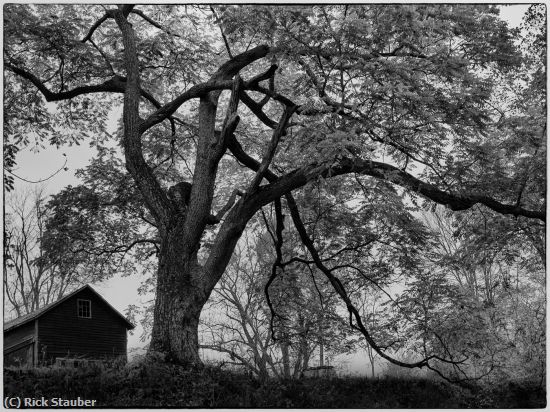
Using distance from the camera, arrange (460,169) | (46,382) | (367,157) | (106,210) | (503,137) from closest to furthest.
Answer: (46,382), (367,157), (460,169), (503,137), (106,210)

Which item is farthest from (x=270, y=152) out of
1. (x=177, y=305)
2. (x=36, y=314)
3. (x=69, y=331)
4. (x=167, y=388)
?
(x=69, y=331)

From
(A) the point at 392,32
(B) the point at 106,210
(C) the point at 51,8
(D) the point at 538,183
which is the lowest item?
(D) the point at 538,183

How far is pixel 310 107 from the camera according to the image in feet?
24.3

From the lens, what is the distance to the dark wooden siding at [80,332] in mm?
15445

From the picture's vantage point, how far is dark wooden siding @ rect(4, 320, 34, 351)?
596 inches

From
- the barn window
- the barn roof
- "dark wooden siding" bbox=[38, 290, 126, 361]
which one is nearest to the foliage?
the barn roof

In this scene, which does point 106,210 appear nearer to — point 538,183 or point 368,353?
point 538,183

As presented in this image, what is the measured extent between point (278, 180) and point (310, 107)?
4.97 ft

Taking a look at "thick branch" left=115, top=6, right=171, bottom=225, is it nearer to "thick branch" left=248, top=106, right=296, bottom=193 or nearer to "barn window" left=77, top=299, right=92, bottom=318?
"thick branch" left=248, top=106, right=296, bottom=193

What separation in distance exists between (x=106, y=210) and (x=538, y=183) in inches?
316

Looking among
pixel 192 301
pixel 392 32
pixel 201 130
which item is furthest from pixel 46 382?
pixel 392 32

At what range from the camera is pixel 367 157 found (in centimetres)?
799

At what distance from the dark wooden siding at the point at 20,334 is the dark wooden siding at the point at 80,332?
0.29 metres

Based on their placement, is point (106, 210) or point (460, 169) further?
point (106, 210)
